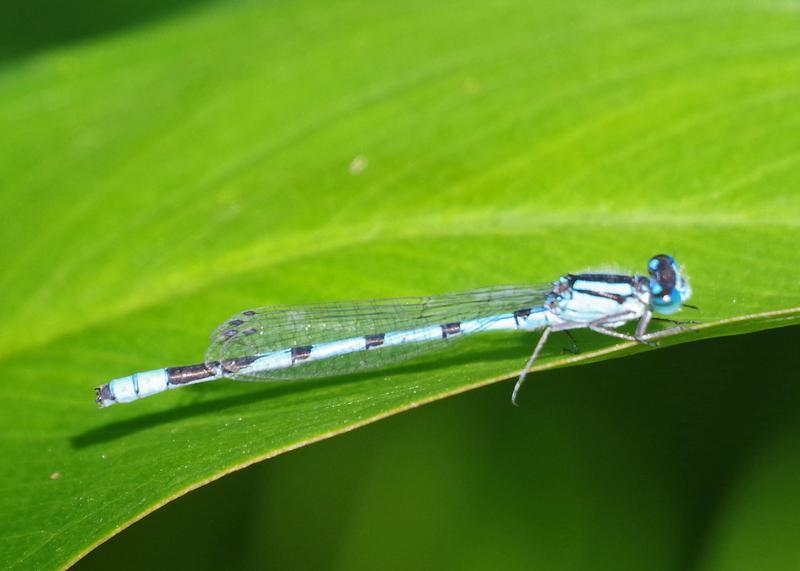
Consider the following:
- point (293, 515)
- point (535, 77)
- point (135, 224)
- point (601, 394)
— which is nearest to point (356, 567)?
point (293, 515)

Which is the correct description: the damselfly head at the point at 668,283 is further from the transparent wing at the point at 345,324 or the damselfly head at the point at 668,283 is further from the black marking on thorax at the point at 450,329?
the black marking on thorax at the point at 450,329

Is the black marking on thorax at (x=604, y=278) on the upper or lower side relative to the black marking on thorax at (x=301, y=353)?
lower

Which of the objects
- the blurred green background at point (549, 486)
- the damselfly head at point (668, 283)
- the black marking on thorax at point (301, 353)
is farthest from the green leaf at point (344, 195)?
the blurred green background at point (549, 486)

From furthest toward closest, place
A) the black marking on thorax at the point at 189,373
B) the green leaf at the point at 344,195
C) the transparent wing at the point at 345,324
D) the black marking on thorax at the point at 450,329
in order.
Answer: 1. the black marking on thorax at the point at 450,329
2. the transparent wing at the point at 345,324
3. the black marking on thorax at the point at 189,373
4. the green leaf at the point at 344,195

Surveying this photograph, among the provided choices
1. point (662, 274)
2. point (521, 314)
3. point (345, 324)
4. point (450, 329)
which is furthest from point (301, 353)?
point (662, 274)

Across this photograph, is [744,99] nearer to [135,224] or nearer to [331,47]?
[331,47]

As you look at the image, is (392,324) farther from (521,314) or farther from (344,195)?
(344,195)

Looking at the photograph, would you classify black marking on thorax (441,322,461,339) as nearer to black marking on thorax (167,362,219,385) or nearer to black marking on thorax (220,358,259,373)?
black marking on thorax (220,358,259,373)
